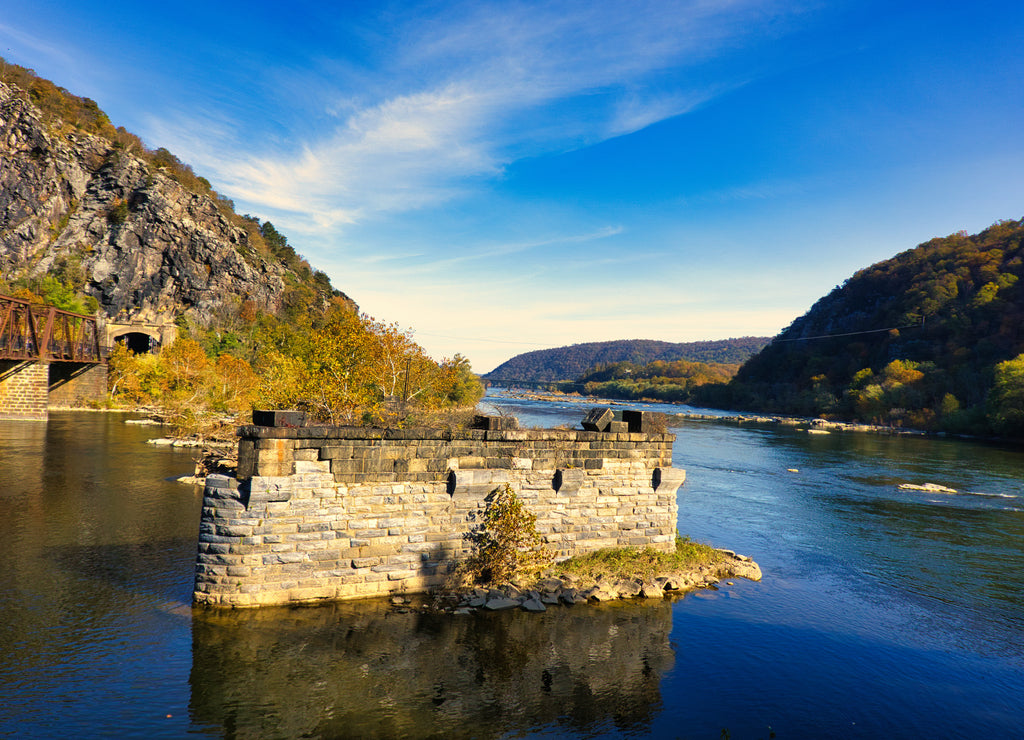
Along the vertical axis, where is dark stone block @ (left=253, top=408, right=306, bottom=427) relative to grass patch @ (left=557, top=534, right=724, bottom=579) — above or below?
above

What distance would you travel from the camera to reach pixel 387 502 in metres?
10.1

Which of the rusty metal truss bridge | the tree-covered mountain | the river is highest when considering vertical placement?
the tree-covered mountain

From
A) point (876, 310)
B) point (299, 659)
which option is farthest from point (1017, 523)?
point (876, 310)

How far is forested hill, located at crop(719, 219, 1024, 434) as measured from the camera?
64.3 meters

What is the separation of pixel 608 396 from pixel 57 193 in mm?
112379

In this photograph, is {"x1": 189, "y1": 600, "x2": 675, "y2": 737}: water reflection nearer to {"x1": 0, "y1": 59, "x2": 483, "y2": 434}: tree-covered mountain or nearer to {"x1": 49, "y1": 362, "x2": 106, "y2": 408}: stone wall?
{"x1": 0, "y1": 59, "x2": 483, "y2": 434}: tree-covered mountain

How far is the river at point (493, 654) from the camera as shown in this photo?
7141mm

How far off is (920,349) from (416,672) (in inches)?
3804

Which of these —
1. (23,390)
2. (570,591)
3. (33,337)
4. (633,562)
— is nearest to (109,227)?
(33,337)

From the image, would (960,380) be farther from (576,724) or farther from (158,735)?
(158,735)

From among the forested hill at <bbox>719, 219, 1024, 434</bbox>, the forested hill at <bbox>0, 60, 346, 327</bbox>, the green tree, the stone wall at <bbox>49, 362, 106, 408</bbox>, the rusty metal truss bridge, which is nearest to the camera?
the rusty metal truss bridge

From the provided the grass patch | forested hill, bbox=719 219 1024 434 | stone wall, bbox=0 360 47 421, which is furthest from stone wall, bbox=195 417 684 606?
forested hill, bbox=719 219 1024 434

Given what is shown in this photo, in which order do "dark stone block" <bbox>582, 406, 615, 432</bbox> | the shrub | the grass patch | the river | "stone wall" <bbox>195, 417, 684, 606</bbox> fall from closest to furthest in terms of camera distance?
the river → "stone wall" <bbox>195, 417, 684, 606</bbox> → the shrub → the grass patch → "dark stone block" <bbox>582, 406, 615, 432</bbox>

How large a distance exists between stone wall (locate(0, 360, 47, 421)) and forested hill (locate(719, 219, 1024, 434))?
78960mm
